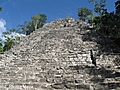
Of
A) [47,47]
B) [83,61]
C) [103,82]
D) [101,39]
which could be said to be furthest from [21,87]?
[101,39]

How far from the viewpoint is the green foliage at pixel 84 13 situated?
25.7 meters

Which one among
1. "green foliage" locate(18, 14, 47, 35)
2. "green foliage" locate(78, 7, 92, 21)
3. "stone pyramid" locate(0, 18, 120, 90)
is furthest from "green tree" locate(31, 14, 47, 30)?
"stone pyramid" locate(0, 18, 120, 90)

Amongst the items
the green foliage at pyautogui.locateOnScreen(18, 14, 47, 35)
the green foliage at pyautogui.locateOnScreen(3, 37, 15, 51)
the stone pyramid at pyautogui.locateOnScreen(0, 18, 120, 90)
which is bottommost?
the stone pyramid at pyautogui.locateOnScreen(0, 18, 120, 90)

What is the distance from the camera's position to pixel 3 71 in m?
6.27

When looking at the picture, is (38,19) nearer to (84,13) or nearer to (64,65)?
(84,13)

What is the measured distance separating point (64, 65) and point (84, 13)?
70.2 ft

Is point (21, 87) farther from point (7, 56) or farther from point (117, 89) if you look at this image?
point (7, 56)

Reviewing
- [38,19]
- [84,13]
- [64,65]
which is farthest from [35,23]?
[64,65]

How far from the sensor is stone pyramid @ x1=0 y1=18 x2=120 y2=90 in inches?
186

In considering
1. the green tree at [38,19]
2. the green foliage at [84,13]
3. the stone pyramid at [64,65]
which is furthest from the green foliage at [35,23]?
the stone pyramid at [64,65]

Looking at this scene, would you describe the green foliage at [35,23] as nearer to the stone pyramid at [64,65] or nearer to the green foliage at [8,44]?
the green foliage at [8,44]

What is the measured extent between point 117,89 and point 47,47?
573 centimetres

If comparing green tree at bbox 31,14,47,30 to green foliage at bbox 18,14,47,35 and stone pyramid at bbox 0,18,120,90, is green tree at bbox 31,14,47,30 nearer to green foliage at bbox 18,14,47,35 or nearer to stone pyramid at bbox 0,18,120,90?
green foliage at bbox 18,14,47,35

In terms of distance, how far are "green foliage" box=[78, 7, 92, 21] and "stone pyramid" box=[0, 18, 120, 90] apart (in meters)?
14.3
